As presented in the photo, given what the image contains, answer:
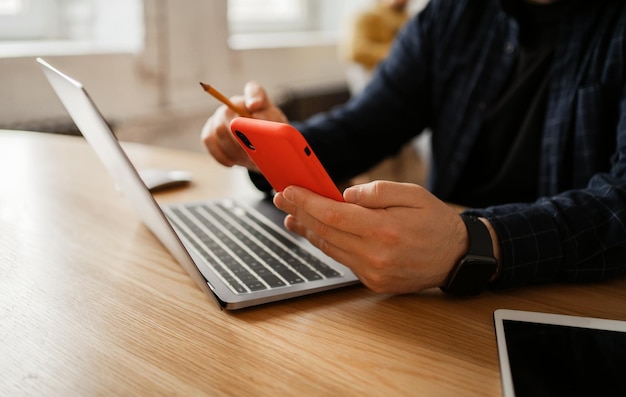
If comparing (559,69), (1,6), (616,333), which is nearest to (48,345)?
(616,333)

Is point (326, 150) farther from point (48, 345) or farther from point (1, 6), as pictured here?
point (1, 6)

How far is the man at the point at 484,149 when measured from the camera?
0.59 meters

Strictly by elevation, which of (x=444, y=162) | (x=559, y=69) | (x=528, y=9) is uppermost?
(x=528, y=9)

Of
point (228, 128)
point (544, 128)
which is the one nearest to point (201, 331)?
point (228, 128)

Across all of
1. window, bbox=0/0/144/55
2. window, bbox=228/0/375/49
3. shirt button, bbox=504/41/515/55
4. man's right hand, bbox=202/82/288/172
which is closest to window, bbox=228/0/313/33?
window, bbox=228/0/375/49

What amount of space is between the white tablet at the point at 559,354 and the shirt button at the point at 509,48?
29.2 inches

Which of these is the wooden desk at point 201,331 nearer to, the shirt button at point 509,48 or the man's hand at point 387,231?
the man's hand at point 387,231

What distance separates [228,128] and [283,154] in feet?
1.08

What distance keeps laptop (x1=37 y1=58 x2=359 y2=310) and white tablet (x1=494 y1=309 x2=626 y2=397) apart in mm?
183

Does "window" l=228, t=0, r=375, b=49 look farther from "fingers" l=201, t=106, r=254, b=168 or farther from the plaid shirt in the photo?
"fingers" l=201, t=106, r=254, b=168

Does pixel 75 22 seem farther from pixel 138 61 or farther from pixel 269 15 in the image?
pixel 269 15

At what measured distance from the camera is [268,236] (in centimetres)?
76

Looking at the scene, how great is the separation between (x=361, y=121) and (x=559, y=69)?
397 millimetres

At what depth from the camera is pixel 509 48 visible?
1.17 metres
